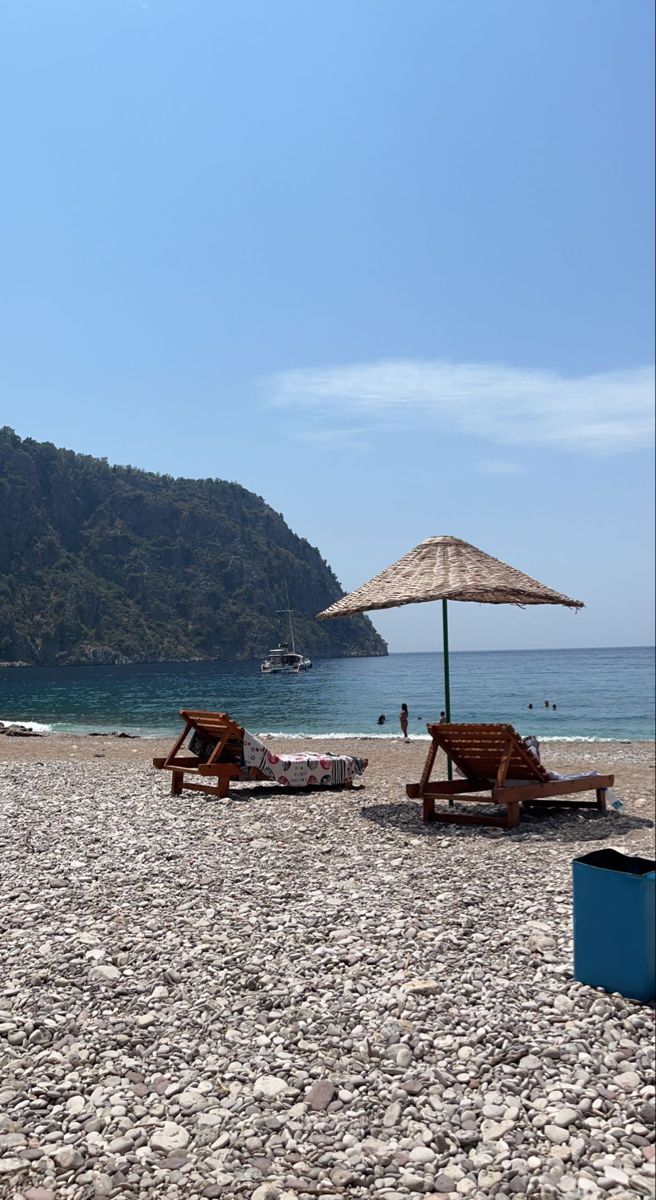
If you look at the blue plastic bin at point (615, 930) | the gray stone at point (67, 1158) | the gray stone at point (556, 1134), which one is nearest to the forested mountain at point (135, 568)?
the blue plastic bin at point (615, 930)

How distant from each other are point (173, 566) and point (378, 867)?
147318 millimetres

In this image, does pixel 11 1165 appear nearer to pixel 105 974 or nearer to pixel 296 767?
pixel 105 974

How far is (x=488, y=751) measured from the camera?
9.03m

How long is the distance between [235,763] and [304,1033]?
6.89 m

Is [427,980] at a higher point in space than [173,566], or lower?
lower

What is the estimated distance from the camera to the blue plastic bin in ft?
13.2

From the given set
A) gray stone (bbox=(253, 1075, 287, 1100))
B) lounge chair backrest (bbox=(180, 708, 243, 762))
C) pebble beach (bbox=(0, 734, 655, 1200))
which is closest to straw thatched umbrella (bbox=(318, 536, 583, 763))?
lounge chair backrest (bbox=(180, 708, 243, 762))

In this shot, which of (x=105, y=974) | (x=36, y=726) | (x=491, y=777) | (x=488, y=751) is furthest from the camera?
(x=36, y=726)

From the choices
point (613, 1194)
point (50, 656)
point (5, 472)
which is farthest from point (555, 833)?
point (5, 472)

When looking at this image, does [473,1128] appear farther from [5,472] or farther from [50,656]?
[5,472]

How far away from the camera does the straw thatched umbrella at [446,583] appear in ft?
29.8

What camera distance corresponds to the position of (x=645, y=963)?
13.3 ft

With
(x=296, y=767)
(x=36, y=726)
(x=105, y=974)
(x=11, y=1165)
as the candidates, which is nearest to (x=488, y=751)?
(x=296, y=767)

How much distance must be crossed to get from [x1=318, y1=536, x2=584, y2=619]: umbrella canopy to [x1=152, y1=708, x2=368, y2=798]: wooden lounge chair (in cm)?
192
